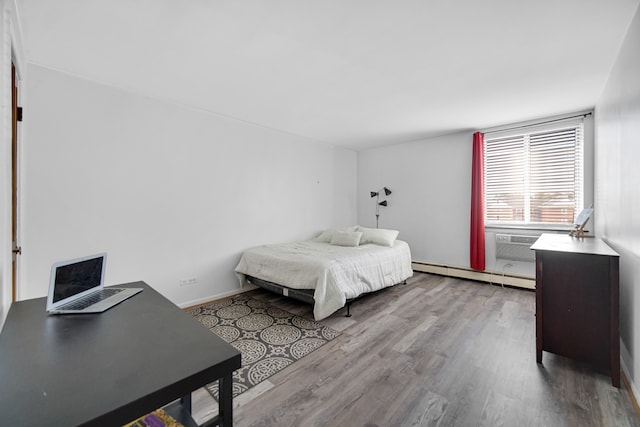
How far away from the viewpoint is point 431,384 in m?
1.91

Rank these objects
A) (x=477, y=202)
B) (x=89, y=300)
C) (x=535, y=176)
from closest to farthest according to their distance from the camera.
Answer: (x=89, y=300) → (x=535, y=176) → (x=477, y=202)

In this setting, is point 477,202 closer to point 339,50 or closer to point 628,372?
point 628,372

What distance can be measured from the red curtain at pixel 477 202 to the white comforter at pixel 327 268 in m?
1.10

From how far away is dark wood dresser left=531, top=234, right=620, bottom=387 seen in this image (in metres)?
1.90

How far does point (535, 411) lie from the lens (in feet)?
5.42

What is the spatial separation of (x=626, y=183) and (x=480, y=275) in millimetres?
2731

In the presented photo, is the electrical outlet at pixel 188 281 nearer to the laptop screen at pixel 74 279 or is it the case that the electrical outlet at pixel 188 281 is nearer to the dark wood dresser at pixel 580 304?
the laptop screen at pixel 74 279

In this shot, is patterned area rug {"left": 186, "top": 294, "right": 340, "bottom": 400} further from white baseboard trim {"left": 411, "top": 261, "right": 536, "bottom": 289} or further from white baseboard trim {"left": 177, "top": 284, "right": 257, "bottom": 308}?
white baseboard trim {"left": 411, "top": 261, "right": 536, "bottom": 289}

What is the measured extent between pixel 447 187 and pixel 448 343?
9.73ft

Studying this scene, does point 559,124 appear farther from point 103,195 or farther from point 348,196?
point 103,195

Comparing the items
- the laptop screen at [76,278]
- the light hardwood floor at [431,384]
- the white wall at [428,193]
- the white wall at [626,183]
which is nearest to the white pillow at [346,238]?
the white wall at [428,193]

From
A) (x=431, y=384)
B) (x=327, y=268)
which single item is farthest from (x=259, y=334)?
(x=431, y=384)

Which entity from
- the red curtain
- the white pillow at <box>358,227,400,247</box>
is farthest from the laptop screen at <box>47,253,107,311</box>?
the red curtain

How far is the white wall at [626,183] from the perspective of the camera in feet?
5.72
